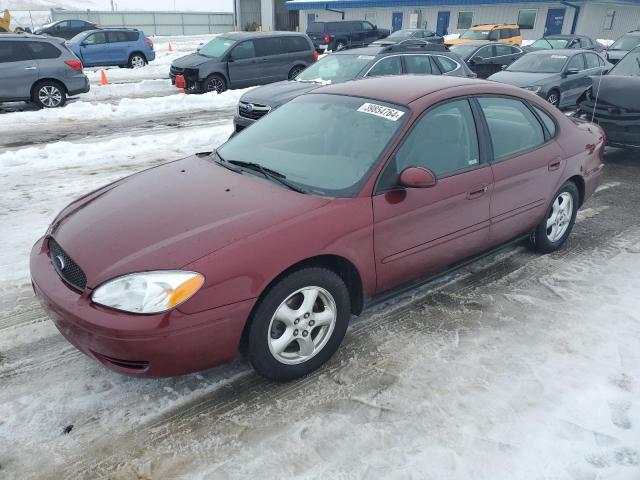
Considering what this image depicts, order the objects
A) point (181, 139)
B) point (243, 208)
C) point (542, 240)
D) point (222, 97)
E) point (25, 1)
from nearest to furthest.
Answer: point (243, 208)
point (542, 240)
point (181, 139)
point (222, 97)
point (25, 1)

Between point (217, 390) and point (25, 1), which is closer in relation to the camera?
point (217, 390)

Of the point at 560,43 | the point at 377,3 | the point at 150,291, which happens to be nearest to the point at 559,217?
the point at 150,291

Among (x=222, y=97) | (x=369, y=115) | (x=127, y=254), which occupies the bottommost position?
(x=222, y=97)

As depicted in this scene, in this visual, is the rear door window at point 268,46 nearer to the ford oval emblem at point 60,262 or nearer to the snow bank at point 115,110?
the snow bank at point 115,110

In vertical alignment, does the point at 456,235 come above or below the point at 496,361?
above

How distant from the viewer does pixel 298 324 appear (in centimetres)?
298

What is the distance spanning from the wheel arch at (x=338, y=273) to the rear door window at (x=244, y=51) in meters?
12.6

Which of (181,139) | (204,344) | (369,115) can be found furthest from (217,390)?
(181,139)

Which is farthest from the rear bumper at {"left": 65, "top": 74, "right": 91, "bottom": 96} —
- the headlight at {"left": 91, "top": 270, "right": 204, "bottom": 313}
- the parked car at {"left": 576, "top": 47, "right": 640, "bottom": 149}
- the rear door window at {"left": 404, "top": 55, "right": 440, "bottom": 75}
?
the headlight at {"left": 91, "top": 270, "right": 204, "bottom": 313}

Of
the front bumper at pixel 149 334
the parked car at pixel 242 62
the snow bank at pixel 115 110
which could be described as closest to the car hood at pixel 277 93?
the snow bank at pixel 115 110

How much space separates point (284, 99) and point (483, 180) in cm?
587

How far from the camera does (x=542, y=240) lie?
4699 mm

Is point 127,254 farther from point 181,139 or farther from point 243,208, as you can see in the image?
point 181,139

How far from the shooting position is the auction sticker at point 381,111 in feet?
11.4
